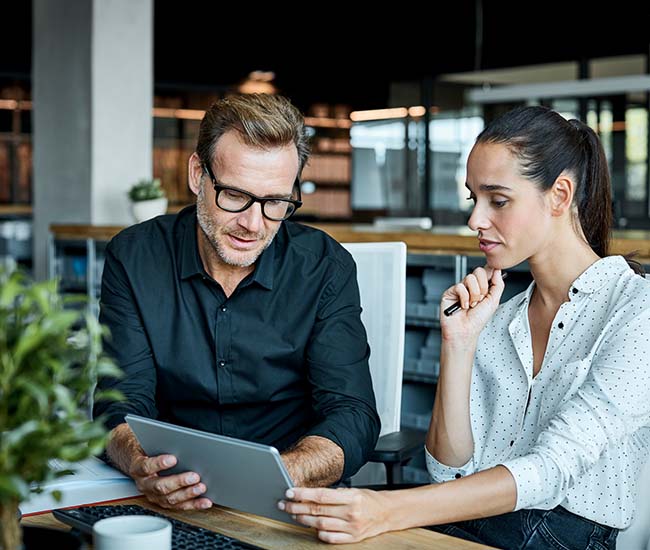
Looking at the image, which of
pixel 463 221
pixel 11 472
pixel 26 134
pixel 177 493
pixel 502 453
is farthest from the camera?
pixel 26 134

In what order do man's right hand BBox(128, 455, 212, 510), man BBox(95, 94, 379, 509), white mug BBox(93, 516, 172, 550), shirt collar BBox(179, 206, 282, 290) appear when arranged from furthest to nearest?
shirt collar BBox(179, 206, 282, 290) → man BBox(95, 94, 379, 509) → man's right hand BBox(128, 455, 212, 510) → white mug BBox(93, 516, 172, 550)

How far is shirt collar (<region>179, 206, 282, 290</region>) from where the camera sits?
2.00 m

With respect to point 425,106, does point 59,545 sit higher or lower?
lower

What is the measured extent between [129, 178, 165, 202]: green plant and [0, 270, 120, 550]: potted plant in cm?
468

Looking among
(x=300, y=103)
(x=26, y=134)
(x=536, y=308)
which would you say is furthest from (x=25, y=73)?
(x=536, y=308)

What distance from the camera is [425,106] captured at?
1011cm

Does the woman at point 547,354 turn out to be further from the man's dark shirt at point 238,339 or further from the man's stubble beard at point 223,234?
the man's stubble beard at point 223,234

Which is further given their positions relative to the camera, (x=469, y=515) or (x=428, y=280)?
(x=428, y=280)

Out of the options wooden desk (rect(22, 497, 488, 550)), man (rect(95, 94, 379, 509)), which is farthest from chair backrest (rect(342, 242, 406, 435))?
wooden desk (rect(22, 497, 488, 550))

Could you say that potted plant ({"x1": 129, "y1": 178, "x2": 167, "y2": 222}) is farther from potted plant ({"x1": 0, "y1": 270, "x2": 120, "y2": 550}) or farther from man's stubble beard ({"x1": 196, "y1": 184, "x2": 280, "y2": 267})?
potted plant ({"x1": 0, "y1": 270, "x2": 120, "y2": 550})

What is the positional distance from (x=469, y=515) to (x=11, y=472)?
82 centimetres

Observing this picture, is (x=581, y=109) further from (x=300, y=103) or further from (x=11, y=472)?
(x=11, y=472)

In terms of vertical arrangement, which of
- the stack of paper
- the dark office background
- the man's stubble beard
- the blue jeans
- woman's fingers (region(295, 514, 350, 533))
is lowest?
the blue jeans

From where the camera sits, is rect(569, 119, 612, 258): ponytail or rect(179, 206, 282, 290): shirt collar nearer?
rect(569, 119, 612, 258): ponytail
